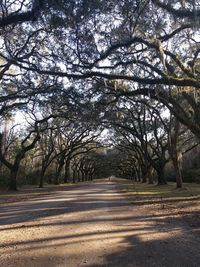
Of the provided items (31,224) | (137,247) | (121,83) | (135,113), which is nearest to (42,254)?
(137,247)

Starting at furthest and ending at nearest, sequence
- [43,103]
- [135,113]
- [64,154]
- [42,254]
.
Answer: [64,154]
[135,113]
[43,103]
[42,254]

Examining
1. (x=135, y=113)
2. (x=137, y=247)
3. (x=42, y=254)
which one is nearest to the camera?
(x=42, y=254)

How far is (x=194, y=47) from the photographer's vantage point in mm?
20188

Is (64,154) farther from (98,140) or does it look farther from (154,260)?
(154,260)

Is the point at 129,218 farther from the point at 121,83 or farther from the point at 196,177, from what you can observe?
the point at 196,177

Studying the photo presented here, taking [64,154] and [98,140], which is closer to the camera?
[64,154]

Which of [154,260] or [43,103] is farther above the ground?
[43,103]

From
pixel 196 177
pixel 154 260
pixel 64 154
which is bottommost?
pixel 154 260

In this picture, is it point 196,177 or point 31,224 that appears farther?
point 196,177

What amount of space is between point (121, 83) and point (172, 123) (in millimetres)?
11755

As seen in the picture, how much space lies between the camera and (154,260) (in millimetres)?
6719

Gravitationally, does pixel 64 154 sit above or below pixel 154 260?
above

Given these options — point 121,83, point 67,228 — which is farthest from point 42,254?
point 121,83

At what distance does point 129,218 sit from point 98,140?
5353 centimetres
